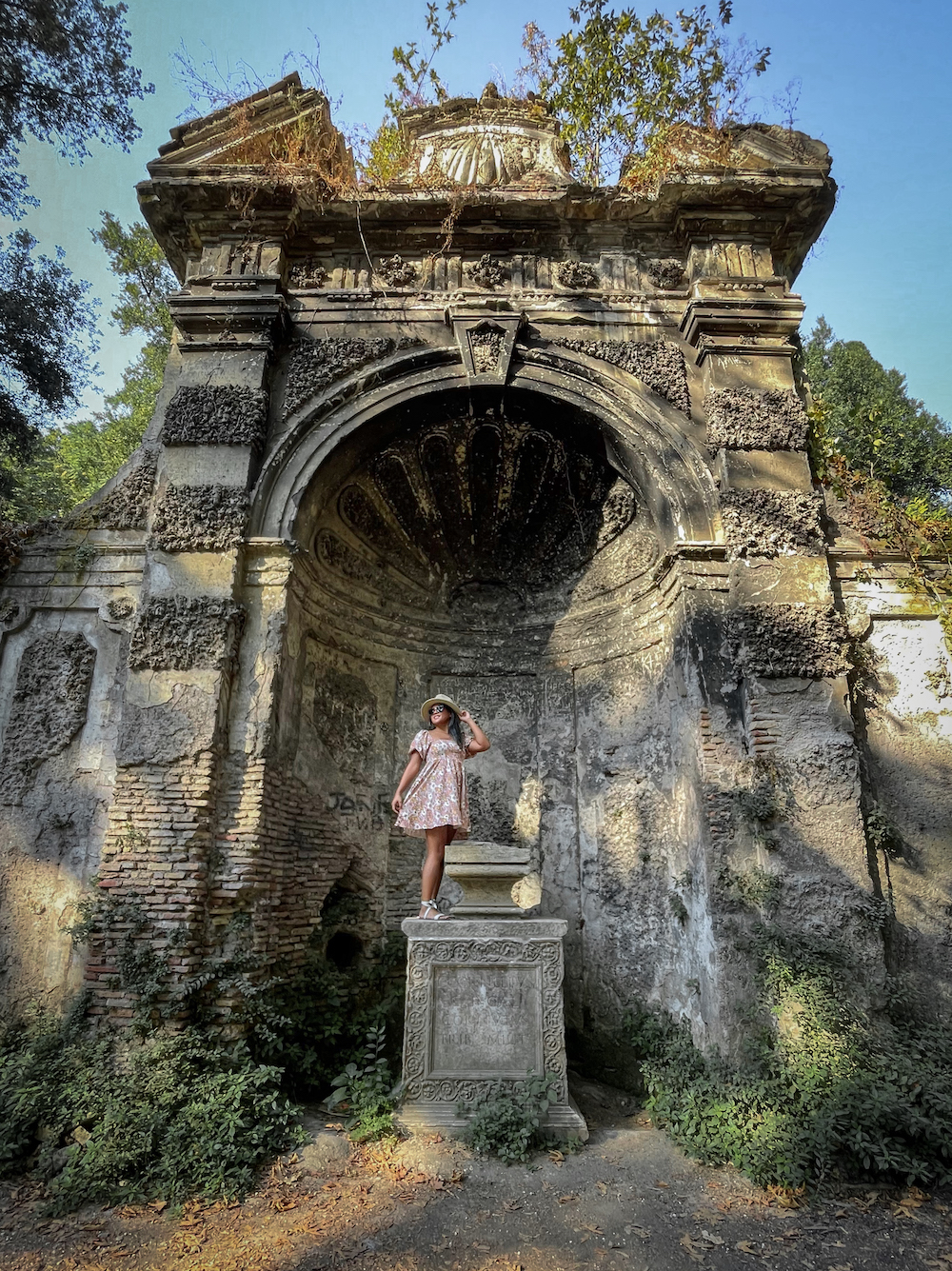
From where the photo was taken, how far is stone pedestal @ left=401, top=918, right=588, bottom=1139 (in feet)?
15.5

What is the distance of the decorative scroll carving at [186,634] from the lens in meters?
5.69

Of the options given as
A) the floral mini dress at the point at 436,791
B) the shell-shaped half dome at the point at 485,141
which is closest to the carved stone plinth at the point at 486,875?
the floral mini dress at the point at 436,791

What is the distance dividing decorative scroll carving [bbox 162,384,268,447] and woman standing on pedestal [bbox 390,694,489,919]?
2.81 m

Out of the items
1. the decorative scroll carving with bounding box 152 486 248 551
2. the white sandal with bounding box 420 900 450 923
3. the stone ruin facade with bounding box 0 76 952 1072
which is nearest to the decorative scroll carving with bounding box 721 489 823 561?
the stone ruin facade with bounding box 0 76 952 1072

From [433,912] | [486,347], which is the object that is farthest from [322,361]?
[433,912]

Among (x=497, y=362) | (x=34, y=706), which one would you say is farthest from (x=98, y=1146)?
(x=497, y=362)

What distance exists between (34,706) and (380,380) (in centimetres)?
399

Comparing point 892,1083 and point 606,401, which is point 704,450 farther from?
point 892,1083

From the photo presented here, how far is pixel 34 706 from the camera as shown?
5.94 metres

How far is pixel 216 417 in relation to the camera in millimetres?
6406

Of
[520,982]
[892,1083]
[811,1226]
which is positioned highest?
[520,982]

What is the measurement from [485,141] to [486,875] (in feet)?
24.7

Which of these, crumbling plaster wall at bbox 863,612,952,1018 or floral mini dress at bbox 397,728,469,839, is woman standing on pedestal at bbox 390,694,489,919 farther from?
crumbling plaster wall at bbox 863,612,952,1018

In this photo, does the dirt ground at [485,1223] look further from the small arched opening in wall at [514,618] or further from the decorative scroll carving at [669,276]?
the decorative scroll carving at [669,276]
